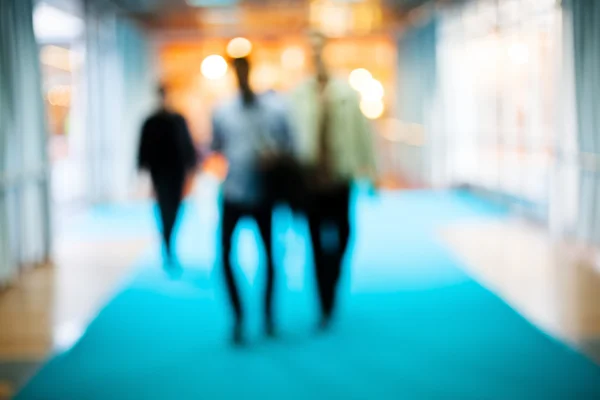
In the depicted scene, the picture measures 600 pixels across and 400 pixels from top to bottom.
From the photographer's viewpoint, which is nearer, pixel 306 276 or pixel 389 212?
pixel 306 276

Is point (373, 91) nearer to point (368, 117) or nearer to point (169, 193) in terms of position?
point (169, 193)

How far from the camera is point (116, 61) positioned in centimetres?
1252

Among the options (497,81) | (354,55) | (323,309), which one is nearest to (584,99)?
(323,309)

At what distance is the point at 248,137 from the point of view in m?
4.15

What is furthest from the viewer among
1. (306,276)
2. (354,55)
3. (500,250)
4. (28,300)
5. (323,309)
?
(354,55)

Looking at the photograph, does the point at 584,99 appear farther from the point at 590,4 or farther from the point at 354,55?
the point at 354,55

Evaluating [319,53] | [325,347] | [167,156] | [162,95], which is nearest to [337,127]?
[319,53]

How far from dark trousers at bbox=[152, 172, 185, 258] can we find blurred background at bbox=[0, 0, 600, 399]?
27.0 inches

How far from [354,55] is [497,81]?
694 centimetres

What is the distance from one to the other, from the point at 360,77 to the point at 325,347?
14274mm

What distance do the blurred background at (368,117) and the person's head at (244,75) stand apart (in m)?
0.14

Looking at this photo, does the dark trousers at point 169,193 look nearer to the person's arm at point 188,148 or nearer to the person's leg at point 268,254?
the person's arm at point 188,148

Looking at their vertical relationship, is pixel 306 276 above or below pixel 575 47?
below

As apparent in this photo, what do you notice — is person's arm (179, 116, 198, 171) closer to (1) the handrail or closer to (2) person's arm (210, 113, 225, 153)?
(1) the handrail
